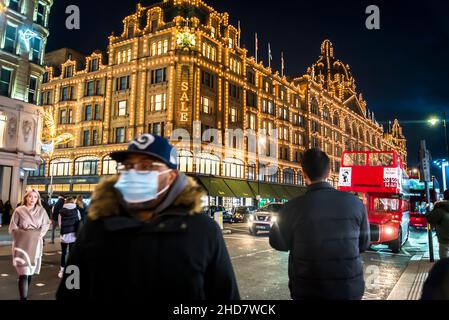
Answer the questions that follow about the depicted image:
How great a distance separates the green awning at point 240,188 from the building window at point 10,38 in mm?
23080

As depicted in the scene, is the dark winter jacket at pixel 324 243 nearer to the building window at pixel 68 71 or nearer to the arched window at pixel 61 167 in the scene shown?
the arched window at pixel 61 167

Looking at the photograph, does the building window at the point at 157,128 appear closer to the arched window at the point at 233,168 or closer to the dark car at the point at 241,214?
the arched window at the point at 233,168

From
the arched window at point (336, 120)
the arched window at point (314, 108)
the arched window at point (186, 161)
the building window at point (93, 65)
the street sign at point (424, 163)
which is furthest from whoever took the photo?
the arched window at point (336, 120)

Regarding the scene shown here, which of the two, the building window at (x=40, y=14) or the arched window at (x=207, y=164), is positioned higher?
the building window at (x=40, y=14)

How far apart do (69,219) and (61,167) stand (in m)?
38.3

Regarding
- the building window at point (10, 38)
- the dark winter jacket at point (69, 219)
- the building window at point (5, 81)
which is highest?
the building window at point (10, 38)

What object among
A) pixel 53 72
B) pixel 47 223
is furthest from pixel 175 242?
pixel 53 72

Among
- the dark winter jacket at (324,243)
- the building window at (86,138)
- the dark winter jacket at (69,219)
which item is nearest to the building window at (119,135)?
the building window at (86,138)

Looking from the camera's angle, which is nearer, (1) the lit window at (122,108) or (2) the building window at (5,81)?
(2) the building window at (5,81)

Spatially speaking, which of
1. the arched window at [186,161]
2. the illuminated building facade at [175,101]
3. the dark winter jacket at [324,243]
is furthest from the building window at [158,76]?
the dark winter jacket at [324,243]

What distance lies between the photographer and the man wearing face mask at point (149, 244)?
1940 millimetres

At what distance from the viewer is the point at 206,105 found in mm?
39062

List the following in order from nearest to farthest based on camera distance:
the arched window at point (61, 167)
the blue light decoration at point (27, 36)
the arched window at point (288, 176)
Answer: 1. the blue light decoration at point (27, 36)
2. the arched window at point (61, 167)
3. the arched window at point (288, 176)

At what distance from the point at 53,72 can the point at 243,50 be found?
26.1 meters
